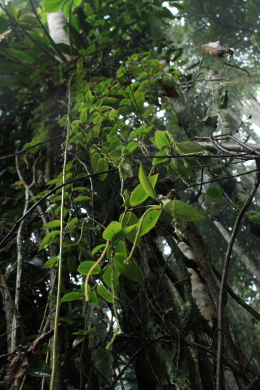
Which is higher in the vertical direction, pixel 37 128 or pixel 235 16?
pixel 235 16

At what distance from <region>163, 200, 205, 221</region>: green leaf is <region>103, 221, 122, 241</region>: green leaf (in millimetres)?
85

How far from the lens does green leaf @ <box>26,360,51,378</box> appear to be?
19.7 inches

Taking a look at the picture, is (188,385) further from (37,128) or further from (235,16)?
(235,16)

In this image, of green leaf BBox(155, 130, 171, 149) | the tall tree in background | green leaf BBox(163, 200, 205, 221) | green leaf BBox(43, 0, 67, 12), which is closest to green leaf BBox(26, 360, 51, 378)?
the tall tree in background

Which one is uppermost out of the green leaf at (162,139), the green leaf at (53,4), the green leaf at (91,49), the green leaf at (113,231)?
the green leaf at (53,4)

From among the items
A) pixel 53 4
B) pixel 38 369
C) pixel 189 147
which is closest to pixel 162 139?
pixel 189 147

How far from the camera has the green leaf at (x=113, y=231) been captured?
44 cm

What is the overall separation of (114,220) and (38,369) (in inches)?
27.7

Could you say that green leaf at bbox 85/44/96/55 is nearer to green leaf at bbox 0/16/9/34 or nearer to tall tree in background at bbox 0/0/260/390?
tall tree in background at bbox 0/0/260/390

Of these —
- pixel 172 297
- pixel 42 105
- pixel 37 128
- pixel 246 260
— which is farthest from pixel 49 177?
pixel 246 260

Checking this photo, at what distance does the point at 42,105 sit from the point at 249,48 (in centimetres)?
684

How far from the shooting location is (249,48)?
658cm

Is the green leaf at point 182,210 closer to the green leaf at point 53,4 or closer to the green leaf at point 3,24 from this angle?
the green leaf at point 53,4

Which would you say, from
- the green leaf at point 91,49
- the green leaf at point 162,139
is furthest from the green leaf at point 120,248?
the green leaf at point 91,49
